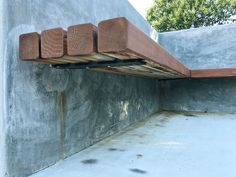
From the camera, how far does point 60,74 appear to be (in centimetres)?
305

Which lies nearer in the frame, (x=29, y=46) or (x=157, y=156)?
(x=29, y=46)

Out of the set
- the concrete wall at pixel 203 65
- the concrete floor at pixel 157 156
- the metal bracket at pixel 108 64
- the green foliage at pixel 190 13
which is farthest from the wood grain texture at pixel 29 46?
the green foliage at pixel 190 13

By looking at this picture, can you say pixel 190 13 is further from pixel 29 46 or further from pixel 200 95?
pixel 29 46

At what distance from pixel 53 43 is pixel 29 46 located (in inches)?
12.5

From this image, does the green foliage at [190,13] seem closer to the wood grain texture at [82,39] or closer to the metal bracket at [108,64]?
the metal bracket at [108,64]

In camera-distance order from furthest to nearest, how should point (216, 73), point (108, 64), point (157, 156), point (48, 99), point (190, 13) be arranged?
point (190, 13) < point (216, 73) < point (157, 156) < point (48, 99) < point (108, 64)

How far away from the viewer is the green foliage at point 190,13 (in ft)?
58.6

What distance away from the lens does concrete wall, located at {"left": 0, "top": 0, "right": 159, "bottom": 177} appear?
230 centimetres

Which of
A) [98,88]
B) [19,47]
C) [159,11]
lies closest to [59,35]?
[19,47]

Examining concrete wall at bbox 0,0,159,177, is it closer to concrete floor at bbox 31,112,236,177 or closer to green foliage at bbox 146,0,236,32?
concrete floor at bbox 31,112,236,177

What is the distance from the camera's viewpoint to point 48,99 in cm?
282

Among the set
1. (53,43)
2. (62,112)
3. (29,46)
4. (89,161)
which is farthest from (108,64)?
(89,161)

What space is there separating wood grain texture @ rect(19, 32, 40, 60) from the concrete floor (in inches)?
49.3

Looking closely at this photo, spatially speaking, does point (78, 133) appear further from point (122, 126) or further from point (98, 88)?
point (122, 126)
